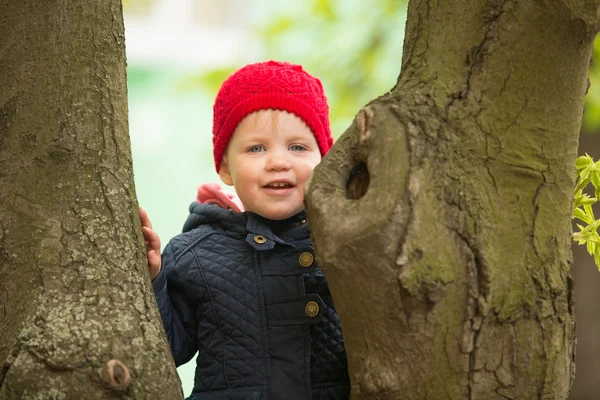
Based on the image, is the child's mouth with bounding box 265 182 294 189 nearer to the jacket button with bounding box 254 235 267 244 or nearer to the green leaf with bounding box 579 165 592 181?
the jacket button with bounding box 254 235 267 244

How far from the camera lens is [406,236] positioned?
160 cm

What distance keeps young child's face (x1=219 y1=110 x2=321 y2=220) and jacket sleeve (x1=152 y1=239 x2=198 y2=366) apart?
298mm

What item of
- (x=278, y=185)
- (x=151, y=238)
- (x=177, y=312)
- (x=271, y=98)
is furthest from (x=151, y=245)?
(x=271, y=98)

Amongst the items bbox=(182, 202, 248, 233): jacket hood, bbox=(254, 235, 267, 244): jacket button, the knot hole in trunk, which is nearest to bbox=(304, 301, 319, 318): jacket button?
bbox=(254, 235, 267, 244): jacket button

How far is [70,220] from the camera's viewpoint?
Answer: 72.1 inches

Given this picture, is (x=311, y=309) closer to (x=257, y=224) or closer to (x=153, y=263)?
(x=257, y=224)

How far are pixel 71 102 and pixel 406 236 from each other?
91 centimetres

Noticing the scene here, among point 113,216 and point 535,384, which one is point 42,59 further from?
point 535,384

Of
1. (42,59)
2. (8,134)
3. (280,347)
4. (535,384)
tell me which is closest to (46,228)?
(8,134)

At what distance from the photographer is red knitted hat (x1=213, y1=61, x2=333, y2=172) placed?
7.70 feet

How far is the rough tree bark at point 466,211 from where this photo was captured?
1632 mm

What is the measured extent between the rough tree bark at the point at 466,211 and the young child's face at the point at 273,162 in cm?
56

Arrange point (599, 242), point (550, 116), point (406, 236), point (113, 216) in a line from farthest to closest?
1. point (599, 242)
2. point (113, 216)
3. point (550, 116)
4. point (406, 236)

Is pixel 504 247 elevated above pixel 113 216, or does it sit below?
below
